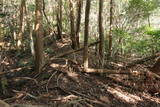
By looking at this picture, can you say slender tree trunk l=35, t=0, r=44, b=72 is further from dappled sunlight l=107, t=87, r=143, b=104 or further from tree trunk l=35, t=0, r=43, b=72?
dappled sunlight l=107, t=87, r=143, b=104

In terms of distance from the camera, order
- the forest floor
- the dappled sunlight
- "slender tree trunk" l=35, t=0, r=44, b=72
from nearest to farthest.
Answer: the forest floor
the dappled sunlight
"slender tree trunk" l=35, t=0, r=44, b=72

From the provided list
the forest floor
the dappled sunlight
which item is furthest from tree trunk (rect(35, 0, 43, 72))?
the dappled sunlight

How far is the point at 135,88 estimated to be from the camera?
29.4 feet

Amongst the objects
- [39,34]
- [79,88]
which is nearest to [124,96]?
[79,88]

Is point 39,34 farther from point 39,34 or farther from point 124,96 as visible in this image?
point 124,96

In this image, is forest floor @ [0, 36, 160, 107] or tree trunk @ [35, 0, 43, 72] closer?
forest floor @ [0, 36, 160, 107]

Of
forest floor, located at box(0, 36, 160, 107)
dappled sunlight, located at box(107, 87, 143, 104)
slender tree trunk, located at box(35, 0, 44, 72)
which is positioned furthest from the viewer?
slender tree trunk, located at box(35, 0, 44, 72)

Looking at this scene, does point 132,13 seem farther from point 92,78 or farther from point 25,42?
point 25,42

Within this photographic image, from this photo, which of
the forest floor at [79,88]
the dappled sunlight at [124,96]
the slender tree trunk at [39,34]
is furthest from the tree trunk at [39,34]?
the dappled sunlight at [124,96]

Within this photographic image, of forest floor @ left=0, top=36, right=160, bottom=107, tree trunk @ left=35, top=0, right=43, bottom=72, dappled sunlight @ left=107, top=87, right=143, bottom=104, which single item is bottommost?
dappled sunlight @ left=107, top=87, right=143, bottom=104

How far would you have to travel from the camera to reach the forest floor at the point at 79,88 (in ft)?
24.8

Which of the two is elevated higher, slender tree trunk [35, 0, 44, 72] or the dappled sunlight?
slender tree trunk [35, 0, 44, 72]

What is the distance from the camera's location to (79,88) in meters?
8.31

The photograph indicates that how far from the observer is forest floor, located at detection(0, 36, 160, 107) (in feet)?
24.8
